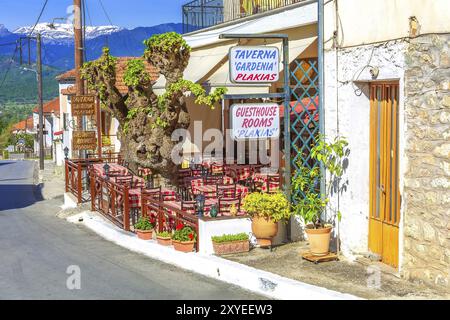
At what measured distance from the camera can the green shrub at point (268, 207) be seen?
30.1 feet

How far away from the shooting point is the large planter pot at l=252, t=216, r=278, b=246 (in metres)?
9.25

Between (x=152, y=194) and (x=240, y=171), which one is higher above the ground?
(x=240, y=171)

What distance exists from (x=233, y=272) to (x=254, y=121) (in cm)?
245

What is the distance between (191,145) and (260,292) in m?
8.77

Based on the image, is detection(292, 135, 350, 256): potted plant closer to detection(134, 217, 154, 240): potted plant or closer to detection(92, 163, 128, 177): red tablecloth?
detection(134, 217, 154, 240): potted plant

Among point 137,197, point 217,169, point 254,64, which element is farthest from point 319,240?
point 217,169

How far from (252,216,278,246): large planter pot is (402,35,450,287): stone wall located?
2.19 metres

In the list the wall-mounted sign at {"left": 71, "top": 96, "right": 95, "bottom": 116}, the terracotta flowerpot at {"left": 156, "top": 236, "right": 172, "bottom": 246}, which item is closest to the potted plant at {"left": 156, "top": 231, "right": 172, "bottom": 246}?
the terracotta flowerpot at {"left": 156, "top": 236, "right": 172, "bottom": 246}

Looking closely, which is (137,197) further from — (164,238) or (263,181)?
(263,181)

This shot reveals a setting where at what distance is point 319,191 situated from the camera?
9.64 m

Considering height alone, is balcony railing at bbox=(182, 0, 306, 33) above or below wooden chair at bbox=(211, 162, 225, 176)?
above

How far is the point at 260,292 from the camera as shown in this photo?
776 cm

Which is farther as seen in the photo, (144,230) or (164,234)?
(144,230)
